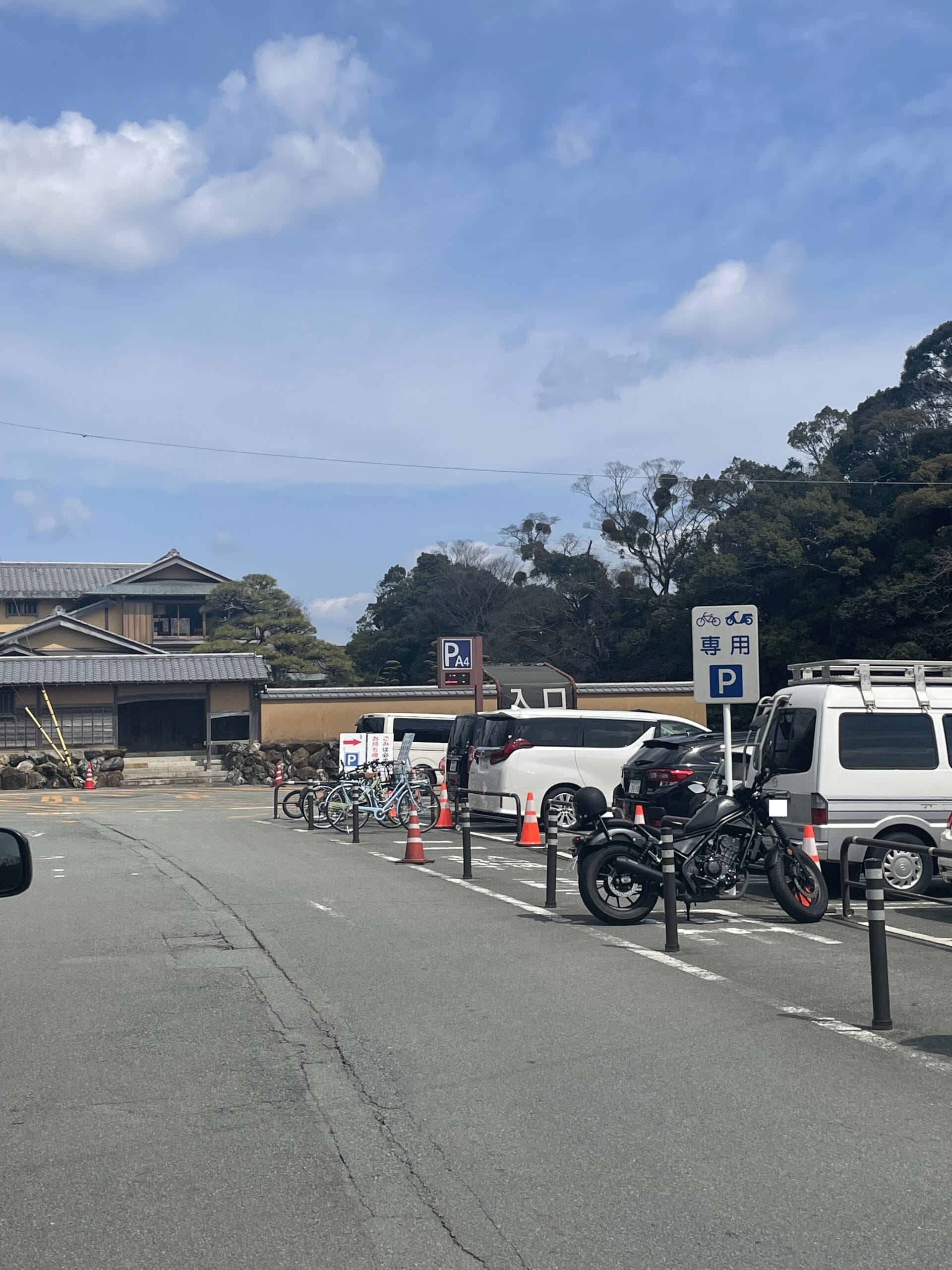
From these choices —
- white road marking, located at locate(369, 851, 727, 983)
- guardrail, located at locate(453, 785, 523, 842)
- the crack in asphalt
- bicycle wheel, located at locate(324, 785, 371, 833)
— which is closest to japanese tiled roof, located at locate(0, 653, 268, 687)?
bicycle wheel, located at locate(324, 785, 371, 833)

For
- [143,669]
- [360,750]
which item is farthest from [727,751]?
[143,669]

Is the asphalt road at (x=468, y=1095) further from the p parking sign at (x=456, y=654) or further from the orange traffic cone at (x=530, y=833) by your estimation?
the p parking sign at (x=456, y=654)

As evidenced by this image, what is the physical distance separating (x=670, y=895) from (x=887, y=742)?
4.11 metres

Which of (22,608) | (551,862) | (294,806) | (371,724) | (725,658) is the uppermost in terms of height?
(22,608)

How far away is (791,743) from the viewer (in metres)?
12.3

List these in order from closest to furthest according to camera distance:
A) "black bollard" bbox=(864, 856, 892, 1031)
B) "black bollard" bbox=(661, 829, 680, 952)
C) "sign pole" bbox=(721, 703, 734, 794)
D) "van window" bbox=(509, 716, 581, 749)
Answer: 1. "black bollard" bbox=(864, 856, 892, 1031)
2. "black bollard" bbox=(661, 829, 680, 952)
3. "sign pole" bbox=(721, 703, 734, 794)
4. "van window" bbox=(509, 716, 581, 749)

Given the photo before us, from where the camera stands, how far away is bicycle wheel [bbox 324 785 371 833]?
21.5 meters

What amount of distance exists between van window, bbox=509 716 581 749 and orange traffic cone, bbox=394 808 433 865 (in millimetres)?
3963

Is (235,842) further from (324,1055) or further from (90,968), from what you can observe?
(324,1055)

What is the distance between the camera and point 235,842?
18922 mm

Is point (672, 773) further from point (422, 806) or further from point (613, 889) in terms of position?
point (422, 806)

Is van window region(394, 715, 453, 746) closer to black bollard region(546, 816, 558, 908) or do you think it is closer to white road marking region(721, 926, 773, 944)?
black bollard region(546, 816, 558, 908)

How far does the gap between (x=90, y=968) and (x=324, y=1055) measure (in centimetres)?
320

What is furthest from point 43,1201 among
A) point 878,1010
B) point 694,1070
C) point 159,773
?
point 159,773
